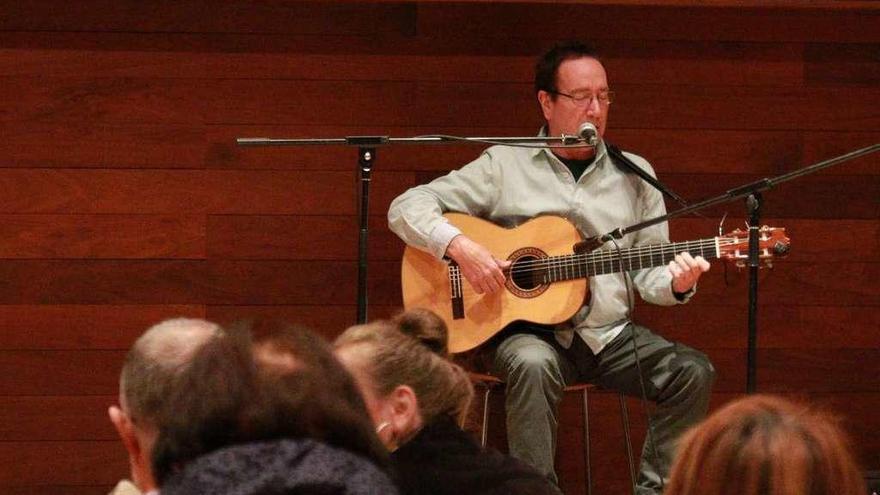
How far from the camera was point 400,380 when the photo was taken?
241cm

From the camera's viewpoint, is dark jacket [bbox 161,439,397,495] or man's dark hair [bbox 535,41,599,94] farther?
man's dark hair [bbox 535,41,599,94]

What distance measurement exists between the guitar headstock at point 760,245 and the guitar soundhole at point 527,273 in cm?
55

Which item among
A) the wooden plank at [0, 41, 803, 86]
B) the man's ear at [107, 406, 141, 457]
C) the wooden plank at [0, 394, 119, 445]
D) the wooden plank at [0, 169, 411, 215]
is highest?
the wooden plank at [0, 41, 803, 86]

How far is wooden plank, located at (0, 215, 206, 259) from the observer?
4.33 meters

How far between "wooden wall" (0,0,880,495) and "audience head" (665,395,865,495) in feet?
10.2

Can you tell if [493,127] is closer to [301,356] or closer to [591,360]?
[591,360]

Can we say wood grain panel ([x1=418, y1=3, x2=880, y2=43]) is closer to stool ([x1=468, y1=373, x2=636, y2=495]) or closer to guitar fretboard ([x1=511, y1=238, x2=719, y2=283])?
guitar fretboard ([x1=511, y1=238, x2=719, y2=283])

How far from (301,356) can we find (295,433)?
93 mm

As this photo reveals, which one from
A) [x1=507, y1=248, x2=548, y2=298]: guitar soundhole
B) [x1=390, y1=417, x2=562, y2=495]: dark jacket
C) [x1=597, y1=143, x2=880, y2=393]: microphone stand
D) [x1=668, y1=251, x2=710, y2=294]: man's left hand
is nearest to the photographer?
[x1=390, y1=417, x2=562, y2=495]: dark jacket

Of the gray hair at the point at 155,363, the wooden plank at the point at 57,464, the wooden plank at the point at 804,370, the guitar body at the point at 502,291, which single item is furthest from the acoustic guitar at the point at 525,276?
the gray hair at the point at 155,363

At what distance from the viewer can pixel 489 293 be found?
149 inches

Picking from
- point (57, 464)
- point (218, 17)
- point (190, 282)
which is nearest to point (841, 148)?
point (218, 17)

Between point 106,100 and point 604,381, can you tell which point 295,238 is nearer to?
point 106,100

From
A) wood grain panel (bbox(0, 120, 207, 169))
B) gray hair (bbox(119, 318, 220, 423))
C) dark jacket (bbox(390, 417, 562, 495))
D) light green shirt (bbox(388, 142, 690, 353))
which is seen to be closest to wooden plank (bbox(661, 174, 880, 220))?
light green shirt (bbox(388, 142, 690, 353))
